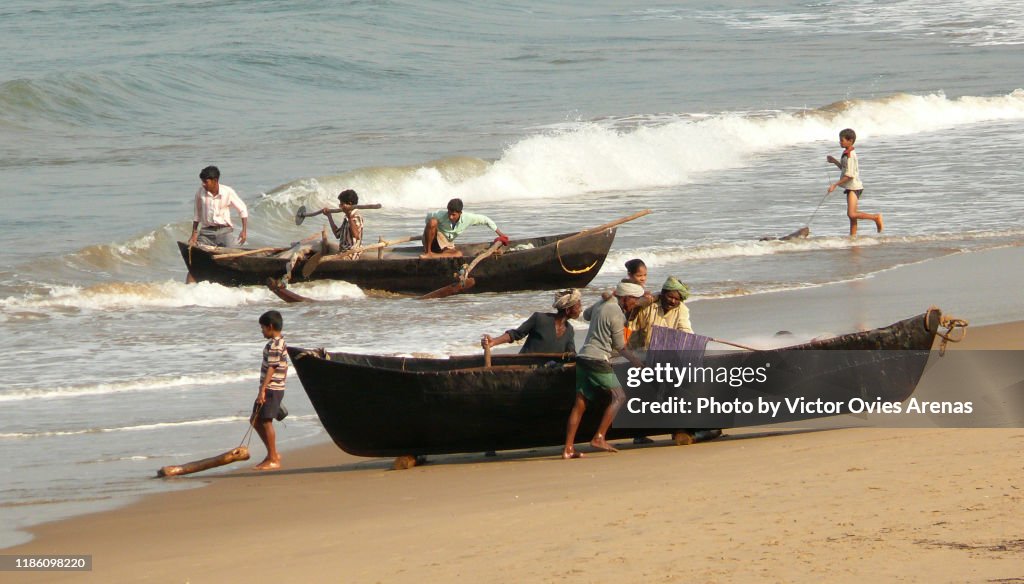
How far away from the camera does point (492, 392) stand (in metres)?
8.09

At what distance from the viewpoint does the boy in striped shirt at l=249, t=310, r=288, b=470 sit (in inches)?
332

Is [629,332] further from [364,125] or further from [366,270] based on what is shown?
[364,125]

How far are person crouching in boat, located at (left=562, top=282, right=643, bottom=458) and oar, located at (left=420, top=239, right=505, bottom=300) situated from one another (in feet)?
20.6

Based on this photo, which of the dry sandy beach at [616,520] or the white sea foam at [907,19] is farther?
the white sea foam at [907,19]

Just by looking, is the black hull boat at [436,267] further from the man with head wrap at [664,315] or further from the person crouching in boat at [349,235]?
the man with head wrap at [664,315]

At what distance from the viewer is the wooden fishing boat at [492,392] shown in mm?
8094

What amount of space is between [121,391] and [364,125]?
19.1 meters

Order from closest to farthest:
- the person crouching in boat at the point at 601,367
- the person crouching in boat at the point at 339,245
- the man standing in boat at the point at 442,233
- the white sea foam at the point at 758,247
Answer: the person crouching in boat at the point at 601,367
the man standing in boat at the point at 442,233
the person crouching in boat at the point at 339,245
the white sea foam at the point at 758,247

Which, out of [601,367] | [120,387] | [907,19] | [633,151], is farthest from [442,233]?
[907,19]

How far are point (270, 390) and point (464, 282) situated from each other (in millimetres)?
6099

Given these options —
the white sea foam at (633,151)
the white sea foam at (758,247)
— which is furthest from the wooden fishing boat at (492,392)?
the white sea foam at (633,151)

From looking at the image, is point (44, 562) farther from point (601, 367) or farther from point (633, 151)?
point (633, 151)

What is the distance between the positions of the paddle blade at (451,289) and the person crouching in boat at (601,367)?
638 centimetres

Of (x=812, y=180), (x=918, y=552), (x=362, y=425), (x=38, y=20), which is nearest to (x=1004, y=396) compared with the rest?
(x=918, y=552)
